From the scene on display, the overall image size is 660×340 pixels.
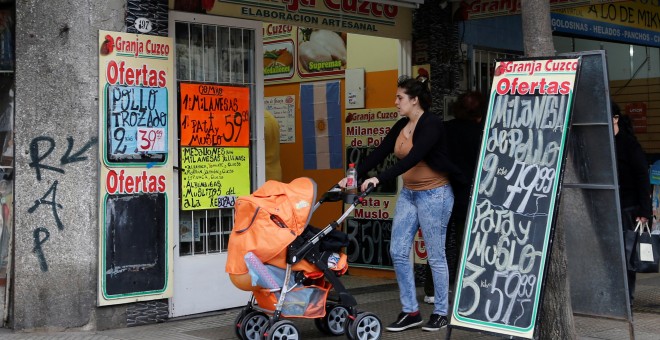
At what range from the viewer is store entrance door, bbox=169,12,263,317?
803 cm

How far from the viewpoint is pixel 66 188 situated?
7281 millimetres

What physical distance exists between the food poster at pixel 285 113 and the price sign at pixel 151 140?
13.2ft

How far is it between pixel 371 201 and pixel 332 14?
98.9 inches

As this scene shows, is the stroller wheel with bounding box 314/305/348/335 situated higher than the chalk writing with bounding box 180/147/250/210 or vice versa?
the chalk writing with bounding box 180/147/250/210

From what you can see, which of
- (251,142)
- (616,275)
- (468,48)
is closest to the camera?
(616,275)

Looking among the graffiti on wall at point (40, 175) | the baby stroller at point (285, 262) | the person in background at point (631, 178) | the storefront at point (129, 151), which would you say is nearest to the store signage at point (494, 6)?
the storefront at point (129, 151)

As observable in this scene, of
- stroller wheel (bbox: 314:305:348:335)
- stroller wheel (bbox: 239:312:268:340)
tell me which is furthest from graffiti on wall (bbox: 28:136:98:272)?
stroller wheel (bbox: 314:305:348:335)

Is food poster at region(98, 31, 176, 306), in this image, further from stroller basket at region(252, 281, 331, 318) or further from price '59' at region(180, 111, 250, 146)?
stroller basket at region(252, 281, 331, 318)

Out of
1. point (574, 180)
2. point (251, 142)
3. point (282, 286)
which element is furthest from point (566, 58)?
point (251, 142)

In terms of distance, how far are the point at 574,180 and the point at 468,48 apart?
4333 millimetres

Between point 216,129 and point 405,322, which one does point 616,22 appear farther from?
point 405,322

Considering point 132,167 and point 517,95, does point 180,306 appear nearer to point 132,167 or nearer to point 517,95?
point 132,167

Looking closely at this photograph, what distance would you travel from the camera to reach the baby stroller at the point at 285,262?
6.46 m

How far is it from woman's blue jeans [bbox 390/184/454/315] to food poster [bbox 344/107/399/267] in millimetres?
3028
